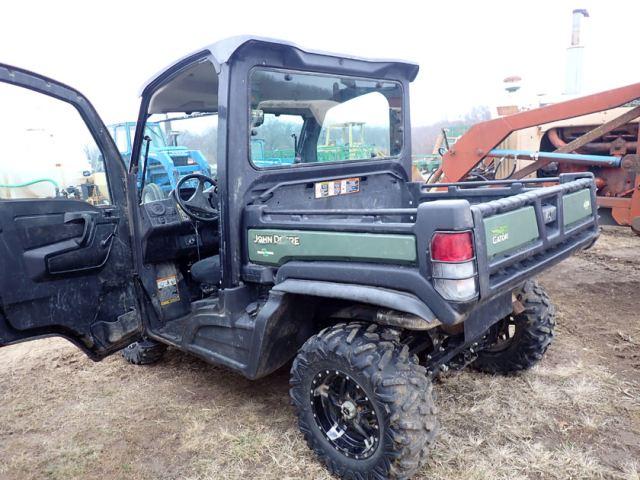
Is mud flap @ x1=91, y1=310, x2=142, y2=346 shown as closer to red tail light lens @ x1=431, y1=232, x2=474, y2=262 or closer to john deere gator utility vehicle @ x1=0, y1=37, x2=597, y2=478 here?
john deere gator utility vehicle @ x1=0, y1=37, x2=597, y2=478

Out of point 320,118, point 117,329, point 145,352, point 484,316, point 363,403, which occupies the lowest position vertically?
point 145,352

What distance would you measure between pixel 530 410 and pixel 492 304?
92 centimetres

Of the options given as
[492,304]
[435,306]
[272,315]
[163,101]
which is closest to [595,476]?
[492,304]

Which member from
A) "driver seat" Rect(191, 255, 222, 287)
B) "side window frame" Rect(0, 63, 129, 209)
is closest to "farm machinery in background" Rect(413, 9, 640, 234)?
"driver seat" Rect(191, 255, 222, 287)

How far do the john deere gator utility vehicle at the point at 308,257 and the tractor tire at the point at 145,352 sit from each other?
0.05 feet

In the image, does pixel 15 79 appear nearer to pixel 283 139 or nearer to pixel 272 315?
pixel 283 139

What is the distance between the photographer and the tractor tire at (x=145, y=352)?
150 inches

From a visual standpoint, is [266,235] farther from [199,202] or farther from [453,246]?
[453,246]

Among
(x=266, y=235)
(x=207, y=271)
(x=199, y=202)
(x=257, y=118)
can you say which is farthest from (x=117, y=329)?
(x=257, y=118)

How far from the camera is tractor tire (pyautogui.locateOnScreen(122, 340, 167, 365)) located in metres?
3.81

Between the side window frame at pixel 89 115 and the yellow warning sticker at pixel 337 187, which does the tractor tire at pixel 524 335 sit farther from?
the side window frame at pixel 89 115

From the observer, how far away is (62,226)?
2863mm

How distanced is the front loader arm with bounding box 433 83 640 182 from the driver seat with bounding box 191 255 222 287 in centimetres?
357

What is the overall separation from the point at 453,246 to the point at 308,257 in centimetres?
80
